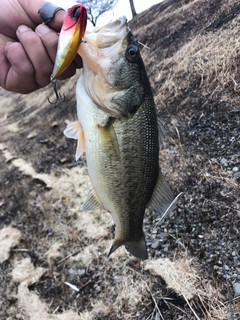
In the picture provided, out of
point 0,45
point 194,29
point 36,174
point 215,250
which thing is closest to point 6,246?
point 36,174

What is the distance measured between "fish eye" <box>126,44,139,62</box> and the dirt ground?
7.03 feet

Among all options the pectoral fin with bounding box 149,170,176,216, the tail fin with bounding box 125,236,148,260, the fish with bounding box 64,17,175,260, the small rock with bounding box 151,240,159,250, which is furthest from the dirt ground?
the fish with bounding box 64,17,175,260

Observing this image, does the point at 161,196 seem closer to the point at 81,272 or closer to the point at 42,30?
the point at 42,30

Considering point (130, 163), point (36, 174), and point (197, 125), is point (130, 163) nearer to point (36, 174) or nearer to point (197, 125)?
point (197, 125)

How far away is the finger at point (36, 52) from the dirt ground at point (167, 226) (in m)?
2.33

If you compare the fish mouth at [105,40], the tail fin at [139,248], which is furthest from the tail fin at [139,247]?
the fish mouth at [105,40]

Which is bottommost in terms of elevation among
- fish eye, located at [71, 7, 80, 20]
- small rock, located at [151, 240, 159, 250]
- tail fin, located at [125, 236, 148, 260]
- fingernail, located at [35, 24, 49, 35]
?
small rock, located at [151, 240, 159, 250]

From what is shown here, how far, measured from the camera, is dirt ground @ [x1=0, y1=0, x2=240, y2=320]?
13.0 ft

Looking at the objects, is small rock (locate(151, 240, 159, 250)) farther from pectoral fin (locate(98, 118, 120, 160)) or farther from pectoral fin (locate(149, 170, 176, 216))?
pectoral fin (locate(98, 118, 120, 160))

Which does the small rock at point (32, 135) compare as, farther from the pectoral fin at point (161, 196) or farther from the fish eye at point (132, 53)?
the fish eye at point (132, 53)

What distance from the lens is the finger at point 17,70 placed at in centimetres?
218

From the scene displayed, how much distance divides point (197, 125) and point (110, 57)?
3.95m

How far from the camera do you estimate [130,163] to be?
7.04 ft

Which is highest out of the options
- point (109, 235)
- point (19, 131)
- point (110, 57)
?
point (110, 57)
